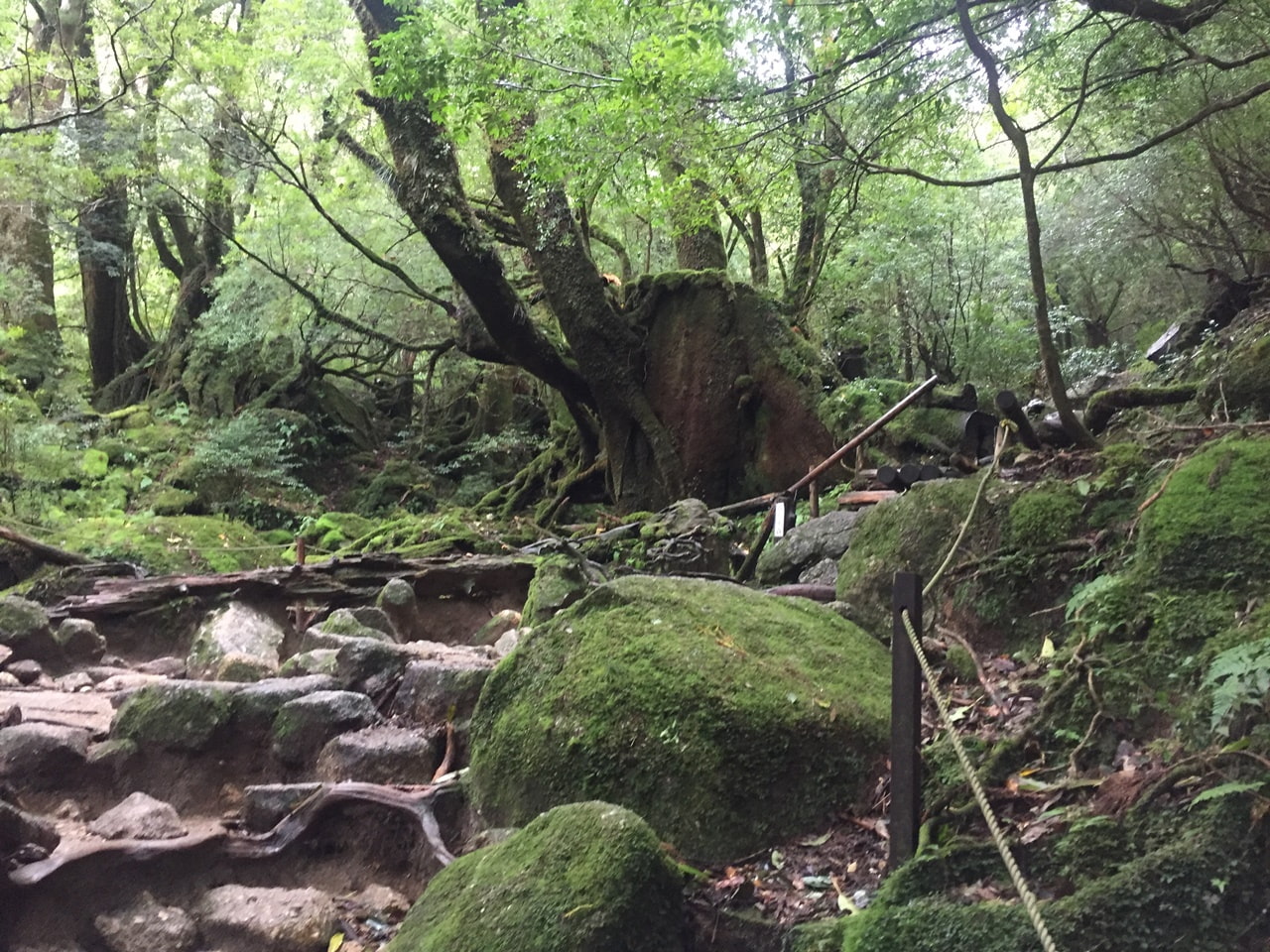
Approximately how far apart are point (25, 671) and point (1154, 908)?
23.5ft

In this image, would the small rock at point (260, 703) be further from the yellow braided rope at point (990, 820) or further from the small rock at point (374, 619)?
the yellow braided rope at point (990, 820)

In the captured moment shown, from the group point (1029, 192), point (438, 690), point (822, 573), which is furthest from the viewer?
point (822, 573)

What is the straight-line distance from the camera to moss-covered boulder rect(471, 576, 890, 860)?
3.20 metres

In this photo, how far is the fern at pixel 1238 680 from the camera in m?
2.25

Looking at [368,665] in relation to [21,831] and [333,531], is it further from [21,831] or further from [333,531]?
[333,531]

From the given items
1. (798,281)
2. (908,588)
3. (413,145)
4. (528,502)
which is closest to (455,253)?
(413,145)

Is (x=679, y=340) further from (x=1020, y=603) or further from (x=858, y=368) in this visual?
(x=1020, y=603)

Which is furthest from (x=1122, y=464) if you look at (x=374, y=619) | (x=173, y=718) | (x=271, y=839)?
(x=374, y=619)

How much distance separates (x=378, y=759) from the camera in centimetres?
462

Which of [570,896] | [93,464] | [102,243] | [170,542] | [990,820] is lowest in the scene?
[570,896]

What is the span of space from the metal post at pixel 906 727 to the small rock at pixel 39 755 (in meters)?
4.40

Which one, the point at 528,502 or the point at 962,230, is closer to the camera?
the point at 528,502

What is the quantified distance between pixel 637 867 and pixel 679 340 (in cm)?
919

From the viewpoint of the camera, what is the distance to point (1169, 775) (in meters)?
2.38
